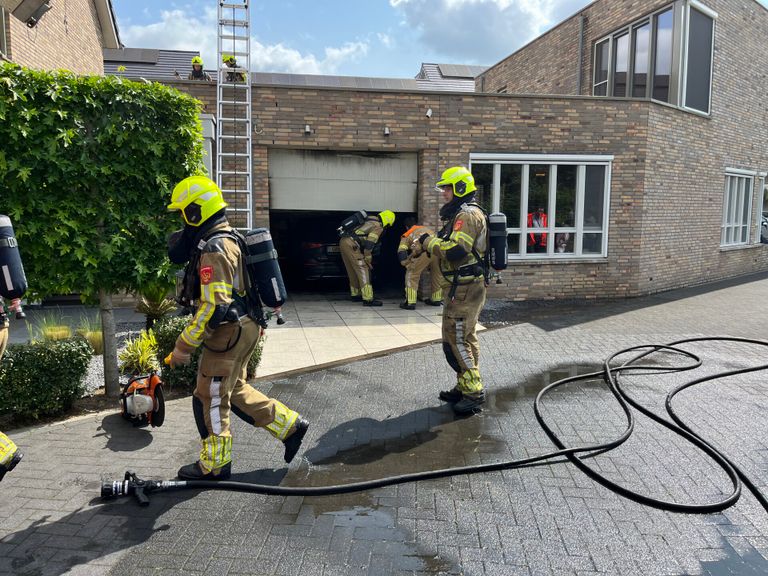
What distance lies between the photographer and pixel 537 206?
12047 millimetres

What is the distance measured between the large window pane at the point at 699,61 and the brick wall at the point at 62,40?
43.3 ft

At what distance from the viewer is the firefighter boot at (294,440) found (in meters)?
4.32

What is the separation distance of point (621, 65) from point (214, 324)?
14168mm

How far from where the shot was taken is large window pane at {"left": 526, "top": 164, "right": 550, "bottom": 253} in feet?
38.9

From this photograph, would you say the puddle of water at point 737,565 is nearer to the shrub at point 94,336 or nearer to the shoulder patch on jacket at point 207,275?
the shoulder patch on jacket at point 207,275

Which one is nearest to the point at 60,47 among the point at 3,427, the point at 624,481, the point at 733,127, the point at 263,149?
the point at 263,149

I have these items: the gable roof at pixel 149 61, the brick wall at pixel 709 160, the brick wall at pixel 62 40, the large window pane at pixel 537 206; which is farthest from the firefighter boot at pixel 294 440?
the gable roof at pixel 149 61

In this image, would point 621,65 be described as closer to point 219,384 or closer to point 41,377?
point 219,384

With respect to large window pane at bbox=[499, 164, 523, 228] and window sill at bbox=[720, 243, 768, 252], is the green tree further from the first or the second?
window sill at bbox=[720, 243, 768, 252]

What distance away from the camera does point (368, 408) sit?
566cm

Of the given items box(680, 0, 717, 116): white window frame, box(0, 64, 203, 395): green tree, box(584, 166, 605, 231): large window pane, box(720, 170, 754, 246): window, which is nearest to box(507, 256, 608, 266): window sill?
box(584, 166, 605, 231): large window pane

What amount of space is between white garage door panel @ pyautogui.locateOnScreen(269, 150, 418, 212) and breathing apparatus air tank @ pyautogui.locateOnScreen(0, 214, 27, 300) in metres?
7.42

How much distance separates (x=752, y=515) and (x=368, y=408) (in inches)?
123

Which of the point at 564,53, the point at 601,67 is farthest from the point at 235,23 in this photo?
the point at 564,53
